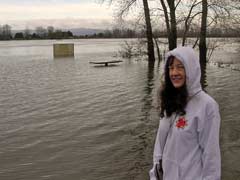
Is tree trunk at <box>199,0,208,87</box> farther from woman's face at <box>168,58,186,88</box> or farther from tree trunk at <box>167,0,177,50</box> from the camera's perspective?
woman's face at <box>168,58,186,88</box>

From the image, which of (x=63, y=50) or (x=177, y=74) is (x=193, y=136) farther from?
(x=63, y=50)

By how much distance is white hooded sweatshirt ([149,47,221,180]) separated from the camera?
10.7ft

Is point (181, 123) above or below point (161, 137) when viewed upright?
above

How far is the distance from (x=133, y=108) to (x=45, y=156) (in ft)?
18.8

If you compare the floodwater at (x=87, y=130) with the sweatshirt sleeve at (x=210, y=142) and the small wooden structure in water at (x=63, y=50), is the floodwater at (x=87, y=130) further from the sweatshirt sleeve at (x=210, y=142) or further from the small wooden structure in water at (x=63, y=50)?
the small wooden structure in water at (x=63, y=50)

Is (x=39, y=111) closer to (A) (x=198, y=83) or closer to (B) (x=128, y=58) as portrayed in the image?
(A) (x=198, y=83)

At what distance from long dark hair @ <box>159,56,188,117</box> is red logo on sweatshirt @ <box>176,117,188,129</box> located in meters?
0.05

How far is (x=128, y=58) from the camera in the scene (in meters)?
39.3

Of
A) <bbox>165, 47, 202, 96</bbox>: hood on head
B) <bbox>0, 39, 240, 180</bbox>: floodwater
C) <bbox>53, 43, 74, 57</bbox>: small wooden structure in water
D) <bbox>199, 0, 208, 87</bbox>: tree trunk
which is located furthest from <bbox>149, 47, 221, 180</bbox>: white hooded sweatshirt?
<bbox>53, 43, 74, 57</bbox>: small wooden structure in water

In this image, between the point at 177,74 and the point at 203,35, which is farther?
the point at 203,35

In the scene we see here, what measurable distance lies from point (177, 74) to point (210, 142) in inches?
24.3

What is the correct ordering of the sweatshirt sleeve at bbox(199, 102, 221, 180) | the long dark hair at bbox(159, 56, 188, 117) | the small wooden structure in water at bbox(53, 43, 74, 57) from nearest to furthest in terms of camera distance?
the sweatshirt sleeve at bbox(199, 102, 221, 180) → the long dark hair at bbox(159, 56, 188, 117) → the small wooden structure in water at bbox(53, 43, 74, 57)

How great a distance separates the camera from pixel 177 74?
135 inches

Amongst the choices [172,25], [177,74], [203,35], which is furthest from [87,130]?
[203,35]
